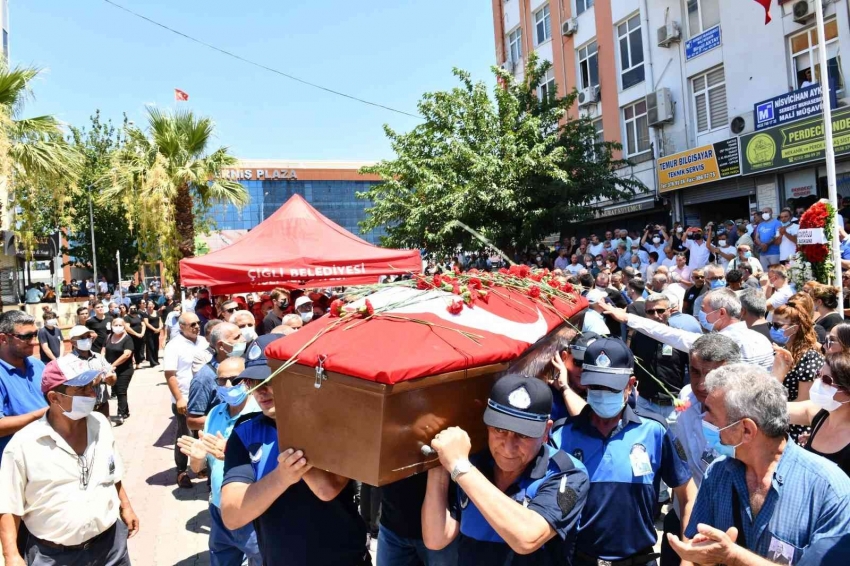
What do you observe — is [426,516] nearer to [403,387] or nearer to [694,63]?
[403,387]

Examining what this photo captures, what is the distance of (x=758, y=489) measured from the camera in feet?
6.55

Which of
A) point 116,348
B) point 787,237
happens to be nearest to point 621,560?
point 116,348

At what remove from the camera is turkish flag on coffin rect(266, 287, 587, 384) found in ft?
6.27

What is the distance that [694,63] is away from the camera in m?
16.6

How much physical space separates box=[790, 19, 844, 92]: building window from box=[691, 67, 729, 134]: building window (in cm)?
202

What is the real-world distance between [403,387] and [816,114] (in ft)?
45.5

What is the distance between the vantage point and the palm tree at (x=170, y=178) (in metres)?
15.7

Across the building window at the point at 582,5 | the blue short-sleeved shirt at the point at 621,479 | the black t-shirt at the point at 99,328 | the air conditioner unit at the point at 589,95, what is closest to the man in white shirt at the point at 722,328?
the blue short-sleeved shirt at the point at 621,479

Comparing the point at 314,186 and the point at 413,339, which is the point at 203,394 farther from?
the point at 314,186

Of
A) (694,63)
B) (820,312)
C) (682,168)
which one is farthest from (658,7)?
(820,312)

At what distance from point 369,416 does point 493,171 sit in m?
14.1

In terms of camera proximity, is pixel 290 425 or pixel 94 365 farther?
pixel 94 365

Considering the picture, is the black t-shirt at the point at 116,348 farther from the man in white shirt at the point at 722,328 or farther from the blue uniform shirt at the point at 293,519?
the blue uniform shirt at the point at 293,519

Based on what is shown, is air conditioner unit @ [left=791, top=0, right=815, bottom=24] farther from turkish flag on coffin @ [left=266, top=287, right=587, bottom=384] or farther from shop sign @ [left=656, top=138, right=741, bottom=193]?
turkish flag on coffin @ [left=266, top=287, right=587, bottom=384]
